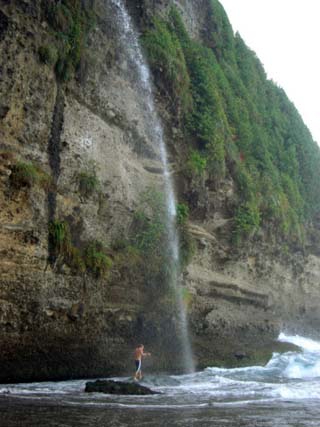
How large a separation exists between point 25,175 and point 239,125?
1440 cm

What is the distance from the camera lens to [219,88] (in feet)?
80.1

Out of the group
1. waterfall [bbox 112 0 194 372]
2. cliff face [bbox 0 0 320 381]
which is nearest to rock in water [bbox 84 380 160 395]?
cliff face [bbox 0 0 320 381]

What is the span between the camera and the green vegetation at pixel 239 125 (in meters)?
20.0

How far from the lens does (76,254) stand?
13.7m

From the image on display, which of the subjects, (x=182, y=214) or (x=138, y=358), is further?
(x=182, y=214)

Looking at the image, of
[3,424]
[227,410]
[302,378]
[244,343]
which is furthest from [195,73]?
[3,424]

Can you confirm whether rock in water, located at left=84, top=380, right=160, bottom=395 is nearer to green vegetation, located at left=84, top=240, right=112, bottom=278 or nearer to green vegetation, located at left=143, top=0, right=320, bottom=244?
green vegetation, located at left=84, top=240, right=112, bottom=278

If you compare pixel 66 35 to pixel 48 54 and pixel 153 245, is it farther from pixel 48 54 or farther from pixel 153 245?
pixel 153 245

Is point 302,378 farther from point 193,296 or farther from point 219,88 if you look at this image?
point 219,88

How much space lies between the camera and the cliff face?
12.3 meters

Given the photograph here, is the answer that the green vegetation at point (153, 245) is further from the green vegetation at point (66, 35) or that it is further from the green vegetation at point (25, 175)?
the green vegetation at point (66, 35)

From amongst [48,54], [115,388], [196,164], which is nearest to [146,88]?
[196,164]

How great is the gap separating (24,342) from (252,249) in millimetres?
12359

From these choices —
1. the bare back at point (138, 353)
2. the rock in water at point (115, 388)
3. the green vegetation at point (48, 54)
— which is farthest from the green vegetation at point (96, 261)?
the green vegetation at point (48, 54)
